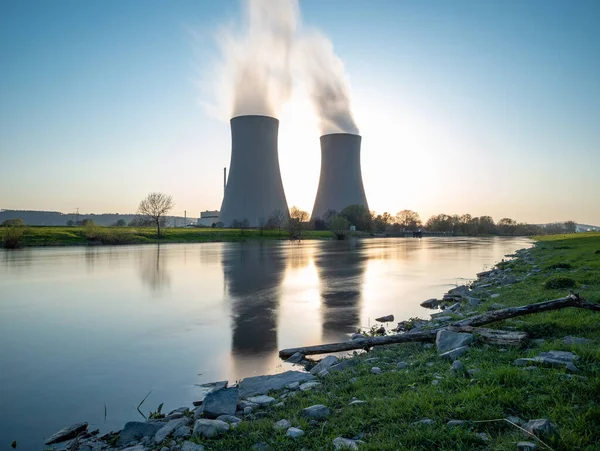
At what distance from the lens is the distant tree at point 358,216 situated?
189 ft

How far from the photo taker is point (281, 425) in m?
2.81

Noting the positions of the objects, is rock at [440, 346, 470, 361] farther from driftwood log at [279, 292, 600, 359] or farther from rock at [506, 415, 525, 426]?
rock at [506, 415, 525, 426]

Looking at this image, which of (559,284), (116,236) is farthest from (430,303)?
(116,236)

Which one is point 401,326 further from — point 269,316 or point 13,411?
point 13,411

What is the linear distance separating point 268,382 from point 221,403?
821 millimetres

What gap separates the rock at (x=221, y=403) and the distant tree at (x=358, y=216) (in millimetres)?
53081

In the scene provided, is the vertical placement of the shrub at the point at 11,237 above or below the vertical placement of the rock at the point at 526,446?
above

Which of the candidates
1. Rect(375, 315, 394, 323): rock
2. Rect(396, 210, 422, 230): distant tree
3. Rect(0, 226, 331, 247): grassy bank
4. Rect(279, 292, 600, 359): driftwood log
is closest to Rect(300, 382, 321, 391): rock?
Rect(279, 292, 600, 359): driftwood log

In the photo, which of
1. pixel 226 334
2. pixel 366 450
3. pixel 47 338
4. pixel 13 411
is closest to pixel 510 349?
pixel 366 450

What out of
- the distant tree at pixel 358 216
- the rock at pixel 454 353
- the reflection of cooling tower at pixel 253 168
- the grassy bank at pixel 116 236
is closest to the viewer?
the rock at pixel 454 353

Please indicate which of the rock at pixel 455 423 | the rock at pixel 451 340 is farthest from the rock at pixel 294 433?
the rock at pixel 451 340

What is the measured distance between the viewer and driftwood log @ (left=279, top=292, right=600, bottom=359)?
13.3 ft

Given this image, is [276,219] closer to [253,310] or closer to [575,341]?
[253,310]

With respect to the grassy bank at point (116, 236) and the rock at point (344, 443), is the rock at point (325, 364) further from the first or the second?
the grassy bank at point (116, 236)
